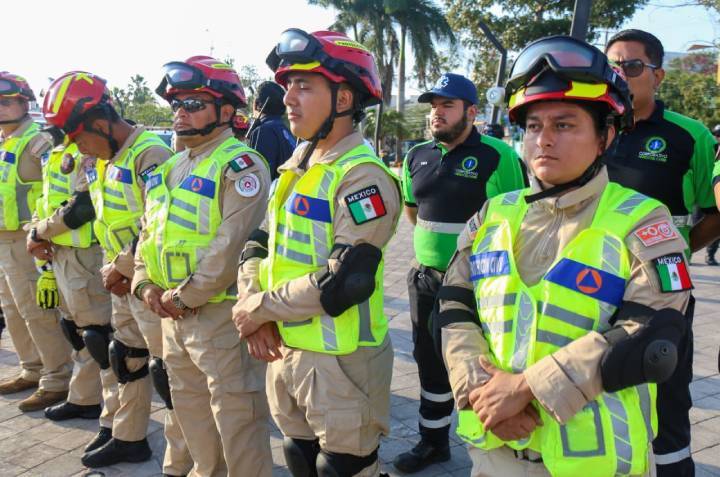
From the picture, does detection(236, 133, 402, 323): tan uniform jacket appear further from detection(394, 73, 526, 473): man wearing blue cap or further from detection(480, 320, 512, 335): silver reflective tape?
detection(394, 73, 526, 473): man wearing blue cap

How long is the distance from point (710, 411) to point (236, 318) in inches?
145

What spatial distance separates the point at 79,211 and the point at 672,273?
397cm

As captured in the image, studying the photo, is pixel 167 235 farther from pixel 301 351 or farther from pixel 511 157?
pixel 511 157

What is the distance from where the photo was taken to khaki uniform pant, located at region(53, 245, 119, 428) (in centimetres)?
430

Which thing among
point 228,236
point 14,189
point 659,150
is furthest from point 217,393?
point 14,189

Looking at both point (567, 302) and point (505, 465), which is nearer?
point (567, 302)

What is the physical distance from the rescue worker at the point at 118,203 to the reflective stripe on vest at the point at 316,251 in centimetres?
152

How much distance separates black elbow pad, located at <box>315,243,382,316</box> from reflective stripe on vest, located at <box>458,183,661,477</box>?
0.59 meters

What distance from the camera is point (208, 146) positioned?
3.46 metres

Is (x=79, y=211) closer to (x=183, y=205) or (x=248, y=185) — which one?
(x=183, y=205)

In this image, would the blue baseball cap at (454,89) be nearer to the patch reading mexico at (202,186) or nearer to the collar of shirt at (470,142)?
the collar of shirt at (470,142)

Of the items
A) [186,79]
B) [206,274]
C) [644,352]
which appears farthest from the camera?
[186,79]

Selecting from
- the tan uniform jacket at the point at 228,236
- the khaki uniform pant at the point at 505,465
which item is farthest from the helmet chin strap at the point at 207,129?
the khaki uniform pant at the point at 505,465

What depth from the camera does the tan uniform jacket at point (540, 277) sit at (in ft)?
5.88
